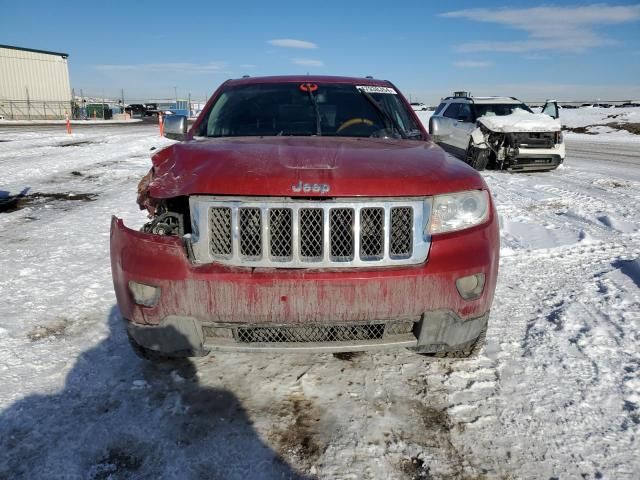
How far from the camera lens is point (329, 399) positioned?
96.2 inches

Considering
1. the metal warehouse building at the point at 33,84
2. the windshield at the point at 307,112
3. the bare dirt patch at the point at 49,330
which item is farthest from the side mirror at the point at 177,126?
the metal warehouse building at the point at 33,84

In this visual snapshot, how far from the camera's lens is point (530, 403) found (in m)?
2.38

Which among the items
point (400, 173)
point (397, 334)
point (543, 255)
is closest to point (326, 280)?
point (397, 334)

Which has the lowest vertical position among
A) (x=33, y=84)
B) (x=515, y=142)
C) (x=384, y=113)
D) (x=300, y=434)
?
(x=300, y=434)

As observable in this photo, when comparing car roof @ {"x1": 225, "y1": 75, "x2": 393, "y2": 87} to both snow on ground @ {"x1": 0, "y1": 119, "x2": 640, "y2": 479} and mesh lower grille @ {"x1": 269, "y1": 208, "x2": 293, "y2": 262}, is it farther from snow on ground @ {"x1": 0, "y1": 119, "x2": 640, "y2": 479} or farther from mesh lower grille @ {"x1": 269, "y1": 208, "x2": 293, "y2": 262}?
mesh lower grille @ {"x1": 269, "y1": 208, "x2": 293, "y2": 262}

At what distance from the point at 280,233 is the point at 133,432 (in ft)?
3.68

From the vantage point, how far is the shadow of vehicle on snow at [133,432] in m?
1.95

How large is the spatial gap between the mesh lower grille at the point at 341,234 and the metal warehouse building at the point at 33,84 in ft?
145

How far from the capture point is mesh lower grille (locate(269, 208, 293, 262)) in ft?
7.11

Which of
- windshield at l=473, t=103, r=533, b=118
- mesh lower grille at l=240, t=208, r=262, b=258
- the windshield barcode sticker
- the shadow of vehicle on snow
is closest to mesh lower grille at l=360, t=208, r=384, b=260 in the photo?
mesh lower grille at l=240, t=208, r=262, b=258

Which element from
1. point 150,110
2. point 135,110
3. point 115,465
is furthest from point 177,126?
point 135,110

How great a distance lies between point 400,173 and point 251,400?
4.45 ft

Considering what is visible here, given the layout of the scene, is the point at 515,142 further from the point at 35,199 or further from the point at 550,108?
the point at 35,199

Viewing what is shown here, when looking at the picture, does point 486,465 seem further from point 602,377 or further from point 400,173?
point 400,173
